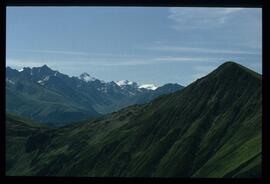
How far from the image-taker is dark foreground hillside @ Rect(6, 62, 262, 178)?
107750mm

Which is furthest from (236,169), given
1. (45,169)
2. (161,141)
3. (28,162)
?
(28,162)

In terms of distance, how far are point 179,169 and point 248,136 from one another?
676 inches

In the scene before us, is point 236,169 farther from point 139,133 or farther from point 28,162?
point 28,162

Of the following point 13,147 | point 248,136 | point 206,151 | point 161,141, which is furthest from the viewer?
point 13,147

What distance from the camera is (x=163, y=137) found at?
124625mm

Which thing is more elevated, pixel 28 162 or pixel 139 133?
pixel 139 133

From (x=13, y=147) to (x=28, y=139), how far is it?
5190 mm

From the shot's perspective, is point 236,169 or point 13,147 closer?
point 236,169

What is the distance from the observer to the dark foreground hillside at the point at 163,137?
107750 mm
